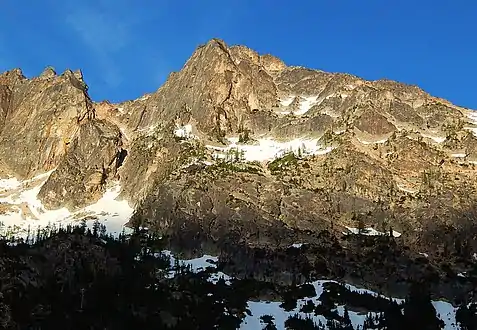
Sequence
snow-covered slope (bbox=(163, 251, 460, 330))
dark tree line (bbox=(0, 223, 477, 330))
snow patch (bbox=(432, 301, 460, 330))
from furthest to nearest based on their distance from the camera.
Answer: snow-covered slope (bbox=(163, 251, 460, 330)), snow patch (bbox=(432, 301, 460, 330)), dark tree line (bbox=(0, 223, 477, 330))

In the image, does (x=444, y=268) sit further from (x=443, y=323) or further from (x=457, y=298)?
(x=443, y=323)

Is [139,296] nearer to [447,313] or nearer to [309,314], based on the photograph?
[309,314]

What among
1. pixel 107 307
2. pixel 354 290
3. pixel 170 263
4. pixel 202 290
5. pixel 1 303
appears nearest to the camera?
pixel 1 303

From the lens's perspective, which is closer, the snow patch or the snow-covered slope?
the snow patch

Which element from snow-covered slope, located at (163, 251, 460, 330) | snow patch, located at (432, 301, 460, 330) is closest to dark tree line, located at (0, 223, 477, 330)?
snow-covered slope, located at (163, 251, 460, 330)

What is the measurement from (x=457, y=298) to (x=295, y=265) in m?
42.9

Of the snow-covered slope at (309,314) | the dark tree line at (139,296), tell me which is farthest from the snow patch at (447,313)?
the dark tree line at (139,296)

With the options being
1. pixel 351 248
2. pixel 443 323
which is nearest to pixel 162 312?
pixel 443 323

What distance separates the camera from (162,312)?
133625mm

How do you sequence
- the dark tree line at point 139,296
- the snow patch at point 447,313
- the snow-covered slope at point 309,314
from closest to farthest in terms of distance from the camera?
1. the dark tree line at point 139,296
2. the snow patch at point 447,313
3. the snow-covered slope at point 309,314

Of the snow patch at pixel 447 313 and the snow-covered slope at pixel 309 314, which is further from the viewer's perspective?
the snow-covered slope at pixel 309 314

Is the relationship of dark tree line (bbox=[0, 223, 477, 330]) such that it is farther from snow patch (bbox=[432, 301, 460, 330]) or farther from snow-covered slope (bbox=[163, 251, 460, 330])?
snow patch (bbox=[432, 301, 460, 330])

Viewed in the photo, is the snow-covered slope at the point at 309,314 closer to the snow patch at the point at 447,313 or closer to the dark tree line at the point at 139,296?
the snow patch at the point at 447,313

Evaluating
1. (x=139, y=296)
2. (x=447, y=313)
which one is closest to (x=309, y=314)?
(x=447, y=313)
